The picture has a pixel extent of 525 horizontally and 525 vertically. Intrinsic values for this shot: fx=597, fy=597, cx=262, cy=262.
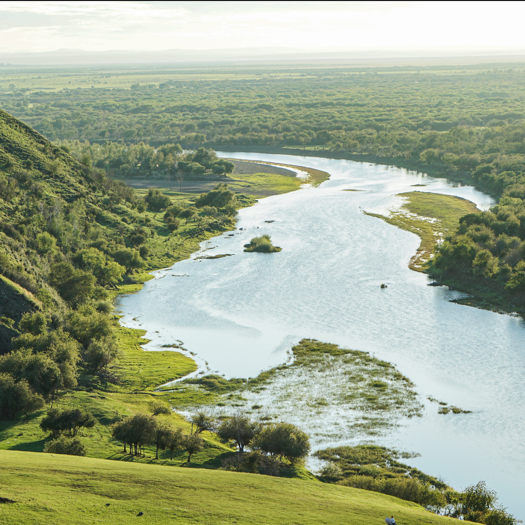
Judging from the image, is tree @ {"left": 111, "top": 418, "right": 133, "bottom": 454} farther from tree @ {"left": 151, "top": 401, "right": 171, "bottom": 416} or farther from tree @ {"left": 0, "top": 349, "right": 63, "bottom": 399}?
tree @ {"left": 0, "top": 349, "right": 63, "bottom": 399}

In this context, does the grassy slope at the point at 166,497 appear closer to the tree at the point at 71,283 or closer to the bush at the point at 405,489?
the bush at the point at 405,489

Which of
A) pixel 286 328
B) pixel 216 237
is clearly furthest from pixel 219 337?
pixel 216 237

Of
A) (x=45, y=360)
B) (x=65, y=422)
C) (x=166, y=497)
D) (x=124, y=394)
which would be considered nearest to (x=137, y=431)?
(x=65, y=422)

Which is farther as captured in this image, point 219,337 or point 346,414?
point 219,337

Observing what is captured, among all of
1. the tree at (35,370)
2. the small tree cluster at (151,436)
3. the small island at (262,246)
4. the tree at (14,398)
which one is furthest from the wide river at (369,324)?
the tree at (14,398)

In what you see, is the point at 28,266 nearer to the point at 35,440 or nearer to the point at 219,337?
the point at 219,337

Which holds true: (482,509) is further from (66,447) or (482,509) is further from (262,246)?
(262,246)
